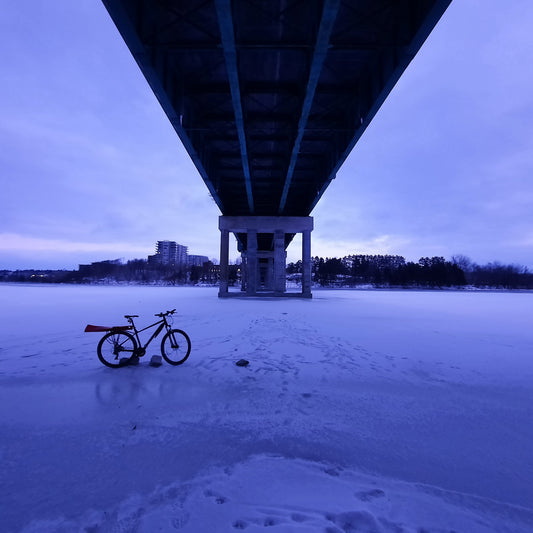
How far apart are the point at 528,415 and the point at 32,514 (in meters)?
5.30

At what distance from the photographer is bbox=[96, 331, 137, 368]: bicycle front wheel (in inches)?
211

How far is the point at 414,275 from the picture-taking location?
88.1 m

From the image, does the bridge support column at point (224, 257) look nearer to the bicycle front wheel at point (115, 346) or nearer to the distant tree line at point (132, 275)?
the bicycle front wheel at point (115, 346)

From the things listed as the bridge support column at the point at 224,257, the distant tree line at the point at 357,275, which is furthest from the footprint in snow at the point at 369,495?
the distant tree line at the point at 357,275

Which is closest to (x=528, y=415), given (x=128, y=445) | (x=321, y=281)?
(x=128, y=445)

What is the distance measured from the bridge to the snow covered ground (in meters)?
7.91

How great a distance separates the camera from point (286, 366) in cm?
543

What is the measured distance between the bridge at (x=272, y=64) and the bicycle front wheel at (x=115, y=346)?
753cm

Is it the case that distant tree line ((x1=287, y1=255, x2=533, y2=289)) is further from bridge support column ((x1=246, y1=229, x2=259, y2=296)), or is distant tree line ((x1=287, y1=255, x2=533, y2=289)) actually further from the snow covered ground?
the snow covered ground

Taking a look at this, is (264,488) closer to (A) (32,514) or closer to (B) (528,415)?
(A) (32,514)

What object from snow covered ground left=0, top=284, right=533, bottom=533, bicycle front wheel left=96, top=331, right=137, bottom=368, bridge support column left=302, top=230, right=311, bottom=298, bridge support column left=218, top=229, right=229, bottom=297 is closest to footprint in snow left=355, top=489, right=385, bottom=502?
snow covered ground left=0, top=284, right=533, bottom=533

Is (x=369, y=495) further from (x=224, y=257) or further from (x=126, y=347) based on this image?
(x=224, y=257)

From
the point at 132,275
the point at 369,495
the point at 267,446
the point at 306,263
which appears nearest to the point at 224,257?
the point at 306,263

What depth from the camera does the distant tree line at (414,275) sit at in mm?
86000
